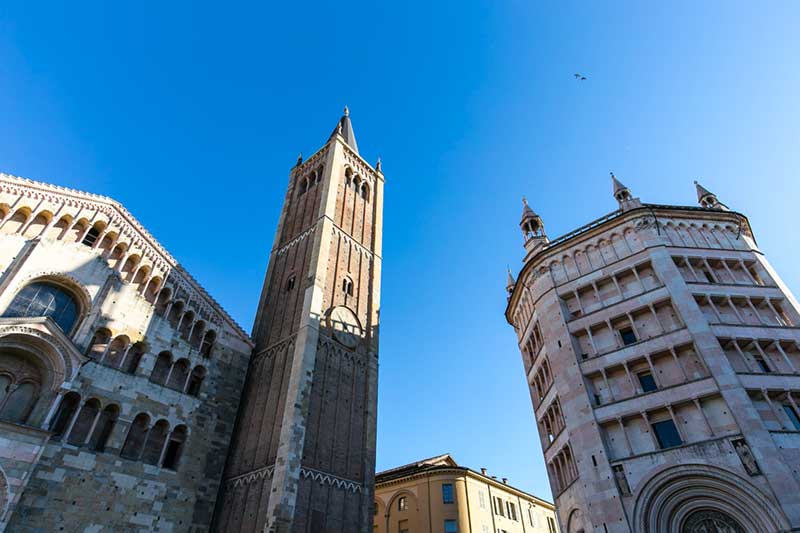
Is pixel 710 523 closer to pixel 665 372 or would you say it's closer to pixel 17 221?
pixel 665 372

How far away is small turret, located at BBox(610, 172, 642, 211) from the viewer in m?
26.7

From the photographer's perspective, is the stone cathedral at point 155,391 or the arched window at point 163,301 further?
the arched window at point 163,301

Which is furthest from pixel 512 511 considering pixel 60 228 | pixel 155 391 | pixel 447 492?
pixel 60 228

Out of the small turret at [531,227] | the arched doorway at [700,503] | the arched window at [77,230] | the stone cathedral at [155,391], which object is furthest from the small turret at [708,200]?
the arched window at [77,230]

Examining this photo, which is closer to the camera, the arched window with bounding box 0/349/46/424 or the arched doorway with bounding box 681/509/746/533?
the arched doorway with bounding box 681/509/746/533

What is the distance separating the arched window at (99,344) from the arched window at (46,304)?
1067 mm

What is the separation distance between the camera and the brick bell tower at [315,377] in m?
21.5

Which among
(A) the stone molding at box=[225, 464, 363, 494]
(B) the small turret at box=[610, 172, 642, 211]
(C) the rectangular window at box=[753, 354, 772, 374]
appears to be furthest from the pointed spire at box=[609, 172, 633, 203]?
(A) the stone molding at box=[225, 464, 363, 494]

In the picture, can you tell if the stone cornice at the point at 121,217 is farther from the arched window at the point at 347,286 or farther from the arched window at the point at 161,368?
the arched window at the point at 347,286

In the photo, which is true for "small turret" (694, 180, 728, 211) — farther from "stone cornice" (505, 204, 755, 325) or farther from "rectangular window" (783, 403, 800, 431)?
"rectangular window" (783, 403, 800, 431)

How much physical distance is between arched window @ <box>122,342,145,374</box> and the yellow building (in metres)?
23.4

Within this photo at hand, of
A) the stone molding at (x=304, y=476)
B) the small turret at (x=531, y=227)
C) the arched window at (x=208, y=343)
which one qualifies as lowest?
the stone molding at (x=304, y=476)

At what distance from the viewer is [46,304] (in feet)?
65.6

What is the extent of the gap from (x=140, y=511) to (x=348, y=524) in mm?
9091
